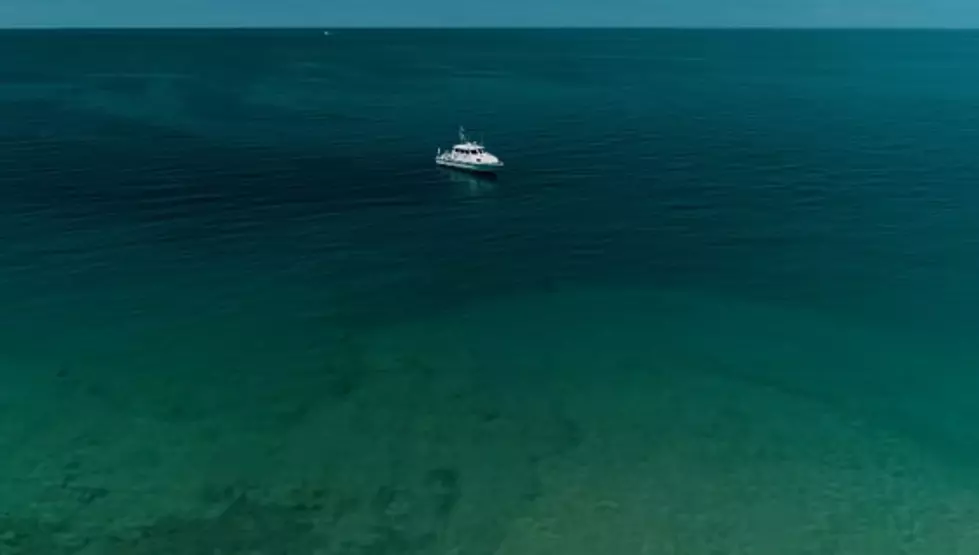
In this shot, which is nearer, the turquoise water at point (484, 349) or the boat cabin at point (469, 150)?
the turquoise water at point (484, 349)

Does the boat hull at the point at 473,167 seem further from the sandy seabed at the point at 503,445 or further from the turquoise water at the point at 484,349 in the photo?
the sandy seabed at the point at 503,445

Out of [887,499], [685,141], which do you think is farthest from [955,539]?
[685,141]

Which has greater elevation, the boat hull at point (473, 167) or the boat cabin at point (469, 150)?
the boat cabin at point (469, 150)

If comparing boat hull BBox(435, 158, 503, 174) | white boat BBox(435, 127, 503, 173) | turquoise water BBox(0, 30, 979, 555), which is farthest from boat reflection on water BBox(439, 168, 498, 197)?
white boat BBox(435, 127, 503, 173)

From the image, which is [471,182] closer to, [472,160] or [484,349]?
[472,160]

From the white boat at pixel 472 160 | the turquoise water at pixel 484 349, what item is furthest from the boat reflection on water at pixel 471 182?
the white boat at pixel 472 160

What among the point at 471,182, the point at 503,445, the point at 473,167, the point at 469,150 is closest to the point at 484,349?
the point at 503,445

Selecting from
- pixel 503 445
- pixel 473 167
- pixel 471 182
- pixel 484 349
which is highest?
pixel 473 167
